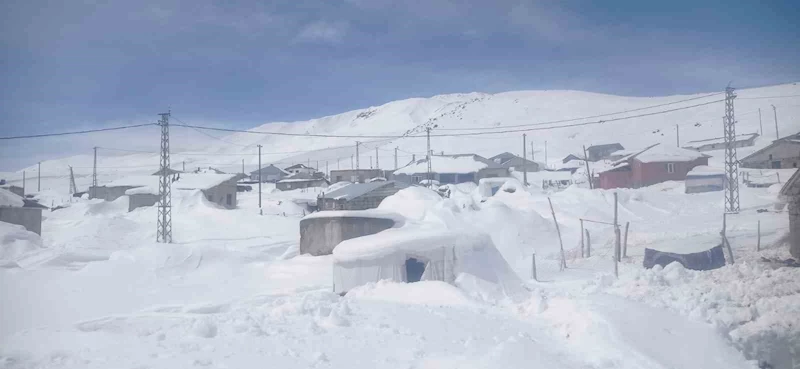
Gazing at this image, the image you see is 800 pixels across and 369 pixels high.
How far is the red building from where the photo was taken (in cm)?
3866

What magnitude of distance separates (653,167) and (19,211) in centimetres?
3753

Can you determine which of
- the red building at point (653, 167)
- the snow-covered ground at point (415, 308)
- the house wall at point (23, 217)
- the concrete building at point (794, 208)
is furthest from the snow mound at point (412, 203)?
the red building at point (653, 167)

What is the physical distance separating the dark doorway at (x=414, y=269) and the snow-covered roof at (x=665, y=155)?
34216mm

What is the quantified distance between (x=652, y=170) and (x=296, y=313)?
125ft

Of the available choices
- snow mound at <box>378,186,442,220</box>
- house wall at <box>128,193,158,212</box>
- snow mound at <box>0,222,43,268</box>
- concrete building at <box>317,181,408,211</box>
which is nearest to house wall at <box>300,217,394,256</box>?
snow mound at <box>378,186,442,220</box>

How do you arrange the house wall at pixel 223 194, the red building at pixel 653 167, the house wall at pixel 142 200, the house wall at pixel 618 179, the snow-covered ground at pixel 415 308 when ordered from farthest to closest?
the house wall at pixel 618 179, the house wall at pixel 142 200, the red building at pixel 653 167, the house wall at pixel 223 194, the snow-covered ground at pixel 415 308

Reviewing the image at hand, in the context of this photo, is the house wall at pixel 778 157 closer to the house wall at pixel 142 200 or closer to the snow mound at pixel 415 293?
the snow mound at pixel 415 293

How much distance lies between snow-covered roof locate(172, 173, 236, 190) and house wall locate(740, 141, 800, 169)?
30.7 metres

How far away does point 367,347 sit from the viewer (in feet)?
17.5

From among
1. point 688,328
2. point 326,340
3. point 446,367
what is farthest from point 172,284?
point 688,328

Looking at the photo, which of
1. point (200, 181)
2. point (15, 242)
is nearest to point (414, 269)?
point (15, 242)

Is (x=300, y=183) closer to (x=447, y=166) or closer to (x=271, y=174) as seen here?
(x=271, y=174)

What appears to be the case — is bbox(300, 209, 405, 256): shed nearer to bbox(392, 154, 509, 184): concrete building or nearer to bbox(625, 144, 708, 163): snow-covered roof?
bbox(625, 144, 708, 163): snow-covered roof

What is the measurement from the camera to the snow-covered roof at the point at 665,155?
39.0 metres
